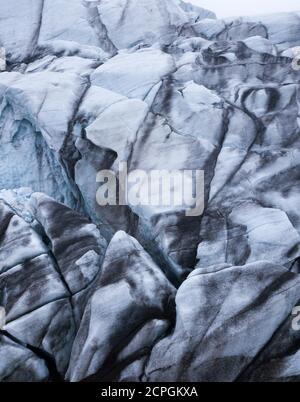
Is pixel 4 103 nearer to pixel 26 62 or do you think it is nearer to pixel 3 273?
pixel 26 62

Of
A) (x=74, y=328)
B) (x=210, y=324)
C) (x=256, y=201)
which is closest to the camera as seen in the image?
(x=210, y=324)

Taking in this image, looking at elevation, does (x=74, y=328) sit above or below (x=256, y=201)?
below

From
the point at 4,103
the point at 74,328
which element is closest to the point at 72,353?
the point at 74,328

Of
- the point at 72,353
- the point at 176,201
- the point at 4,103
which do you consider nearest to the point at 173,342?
the point at 72,353

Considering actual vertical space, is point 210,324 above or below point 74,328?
above

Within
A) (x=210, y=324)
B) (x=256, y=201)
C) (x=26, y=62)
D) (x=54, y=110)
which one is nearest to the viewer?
(x=210, y=324)

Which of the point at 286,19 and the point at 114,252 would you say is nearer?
the point at 114,252
